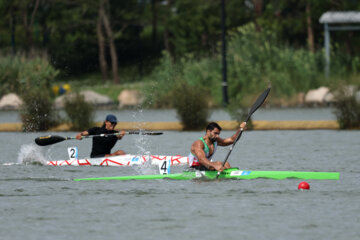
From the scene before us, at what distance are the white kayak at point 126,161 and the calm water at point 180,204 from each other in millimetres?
156

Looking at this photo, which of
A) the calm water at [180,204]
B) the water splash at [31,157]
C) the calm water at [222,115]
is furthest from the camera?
the calm water at [222,115]

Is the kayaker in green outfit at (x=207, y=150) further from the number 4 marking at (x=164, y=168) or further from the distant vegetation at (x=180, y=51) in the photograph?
the distant vegetation at (x=180, y=51)

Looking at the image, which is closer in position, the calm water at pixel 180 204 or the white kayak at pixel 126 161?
the calm water at pixel 180 204

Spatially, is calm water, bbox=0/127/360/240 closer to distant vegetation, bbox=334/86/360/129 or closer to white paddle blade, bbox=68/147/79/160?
white paddle blade, bbox=68/147/79/160

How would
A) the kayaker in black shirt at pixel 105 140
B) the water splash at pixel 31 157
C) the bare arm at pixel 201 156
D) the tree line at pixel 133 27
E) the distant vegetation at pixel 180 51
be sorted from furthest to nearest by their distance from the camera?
the tree line at pixel 133 27
the distant vegetation at pixel 180 51
the water splash at pixel 31 157
the kayaker in black shirt at pixel 105 140
the bare arm at pixel 201 156

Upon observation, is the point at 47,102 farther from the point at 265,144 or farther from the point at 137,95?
the point at 137,95

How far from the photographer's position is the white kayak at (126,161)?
839 inches

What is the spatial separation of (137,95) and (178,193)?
31.6m

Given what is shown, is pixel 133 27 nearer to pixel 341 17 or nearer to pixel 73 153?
pixel 341 17

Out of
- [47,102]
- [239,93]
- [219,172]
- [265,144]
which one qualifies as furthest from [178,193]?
[239,93]

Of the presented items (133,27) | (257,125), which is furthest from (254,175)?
(133,27)

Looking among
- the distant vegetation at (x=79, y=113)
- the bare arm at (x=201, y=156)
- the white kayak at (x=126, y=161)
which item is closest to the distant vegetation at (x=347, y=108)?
the distant vegetation at (x=79, y=113)

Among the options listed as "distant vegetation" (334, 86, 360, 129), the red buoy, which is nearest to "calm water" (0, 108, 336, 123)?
"distant vegetation" (334, 86, 360, 129)

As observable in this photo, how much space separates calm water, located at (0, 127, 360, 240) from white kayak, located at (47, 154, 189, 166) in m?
0.16
